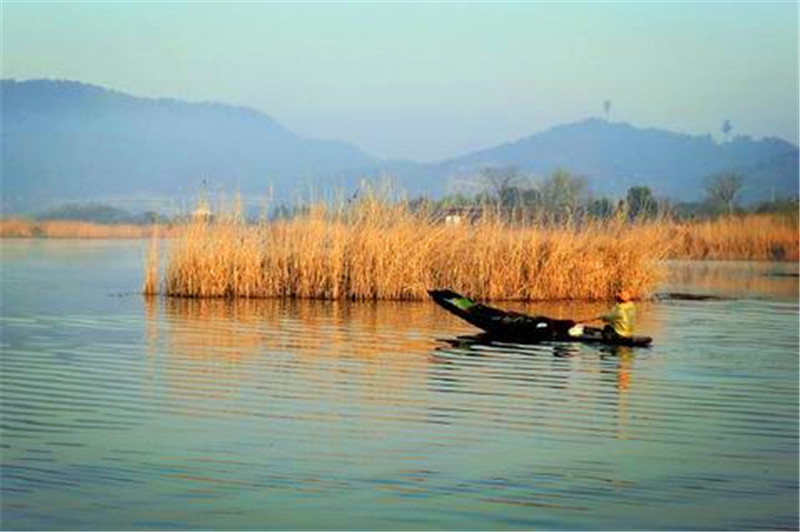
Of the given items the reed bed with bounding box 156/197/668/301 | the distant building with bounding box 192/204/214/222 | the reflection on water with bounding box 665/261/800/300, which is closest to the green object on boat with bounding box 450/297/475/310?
the reed bed with bounding box 156/197/668/301

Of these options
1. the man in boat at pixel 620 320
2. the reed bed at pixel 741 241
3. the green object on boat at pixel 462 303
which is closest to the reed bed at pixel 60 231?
the reed bed at pixel 741 241

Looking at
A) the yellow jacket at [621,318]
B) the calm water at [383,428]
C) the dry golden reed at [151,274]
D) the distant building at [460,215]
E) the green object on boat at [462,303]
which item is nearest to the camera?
the calm water at [383,428]

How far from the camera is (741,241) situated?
170 ft

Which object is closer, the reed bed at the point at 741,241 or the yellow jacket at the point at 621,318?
the yellow jacket at the point at 621,318

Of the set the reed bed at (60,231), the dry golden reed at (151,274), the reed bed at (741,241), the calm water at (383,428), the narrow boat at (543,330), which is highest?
the reed bed at (60,231)

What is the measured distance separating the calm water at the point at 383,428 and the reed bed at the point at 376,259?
4433mm

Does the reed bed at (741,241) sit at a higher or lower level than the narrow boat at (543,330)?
higher

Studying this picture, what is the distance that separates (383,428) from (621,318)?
26.9 feet

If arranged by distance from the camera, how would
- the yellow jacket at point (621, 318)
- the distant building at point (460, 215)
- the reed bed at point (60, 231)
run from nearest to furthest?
the yellow jacket at point (621, 318), the distant building at point (460, 215), the reed bed at point (60, 231)

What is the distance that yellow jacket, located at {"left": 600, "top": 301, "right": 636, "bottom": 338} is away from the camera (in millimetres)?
20203

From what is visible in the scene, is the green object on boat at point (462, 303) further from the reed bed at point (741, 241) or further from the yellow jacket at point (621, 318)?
the reed bed at point (741, 241)

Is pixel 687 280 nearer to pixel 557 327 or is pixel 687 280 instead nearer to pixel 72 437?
pixel 557 327

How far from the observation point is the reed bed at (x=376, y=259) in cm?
2794

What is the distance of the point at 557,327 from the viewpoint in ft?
67.4
